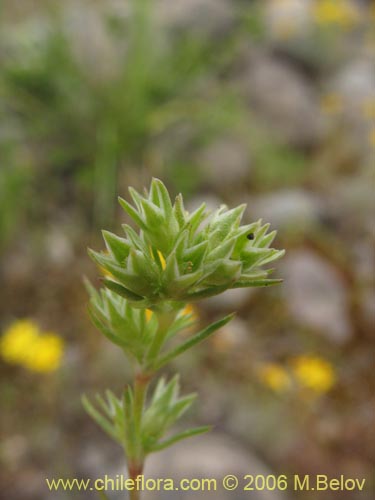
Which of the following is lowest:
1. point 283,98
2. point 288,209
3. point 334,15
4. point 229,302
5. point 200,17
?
point 229,302

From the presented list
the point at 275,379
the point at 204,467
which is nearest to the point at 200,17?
the point at 275,379

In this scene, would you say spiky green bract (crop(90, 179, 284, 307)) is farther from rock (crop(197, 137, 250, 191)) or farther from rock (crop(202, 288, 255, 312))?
rock (crop(197, 137, 250, 191))

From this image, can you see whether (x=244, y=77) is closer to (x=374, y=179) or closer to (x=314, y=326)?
(x=374, y=179)

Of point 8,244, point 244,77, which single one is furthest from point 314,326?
point 244,77

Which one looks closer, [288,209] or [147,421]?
[147,421]

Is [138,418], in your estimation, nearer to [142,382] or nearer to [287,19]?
[142,382]

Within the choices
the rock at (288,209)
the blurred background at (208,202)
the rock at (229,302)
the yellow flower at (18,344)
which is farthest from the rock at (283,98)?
the yellow flower at (18,344)
